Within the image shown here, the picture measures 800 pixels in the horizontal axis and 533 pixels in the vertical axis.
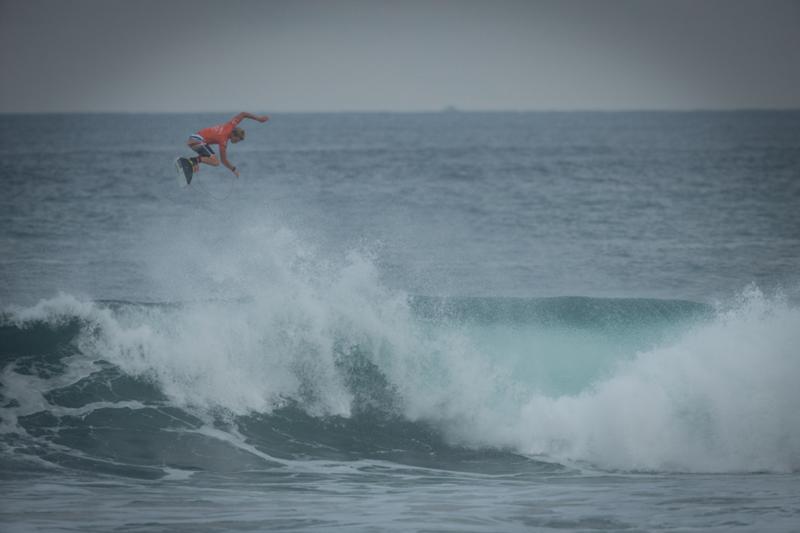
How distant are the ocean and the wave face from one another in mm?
44

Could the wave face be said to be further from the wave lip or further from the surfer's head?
the surfer's head

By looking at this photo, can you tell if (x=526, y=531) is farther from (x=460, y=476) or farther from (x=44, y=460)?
(x=44, y=460)

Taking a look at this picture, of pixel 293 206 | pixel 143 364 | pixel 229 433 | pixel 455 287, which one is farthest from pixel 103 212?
pixel 229 433

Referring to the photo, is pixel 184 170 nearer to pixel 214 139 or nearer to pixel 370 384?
pixel 214 139

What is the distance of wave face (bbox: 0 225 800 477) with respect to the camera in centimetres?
1377

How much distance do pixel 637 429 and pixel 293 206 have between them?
23.9 m

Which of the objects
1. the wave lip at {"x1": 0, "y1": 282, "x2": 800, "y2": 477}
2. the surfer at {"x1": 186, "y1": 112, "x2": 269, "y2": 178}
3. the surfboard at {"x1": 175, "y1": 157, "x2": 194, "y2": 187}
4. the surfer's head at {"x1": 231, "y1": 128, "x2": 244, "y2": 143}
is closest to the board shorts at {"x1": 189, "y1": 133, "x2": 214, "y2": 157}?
the surfer at {"x1": 186, "y1": 112, "x2": 269, "y2": 178}

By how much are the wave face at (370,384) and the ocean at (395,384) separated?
0.14ft

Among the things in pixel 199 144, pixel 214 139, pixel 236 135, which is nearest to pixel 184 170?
pixel 199 144

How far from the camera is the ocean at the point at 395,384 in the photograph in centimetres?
1158

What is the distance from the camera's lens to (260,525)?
34.8 feet

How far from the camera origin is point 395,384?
51.9 ft

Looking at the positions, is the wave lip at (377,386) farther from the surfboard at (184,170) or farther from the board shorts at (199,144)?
the board shorts at (199,144)

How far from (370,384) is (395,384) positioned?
1.34 feet
